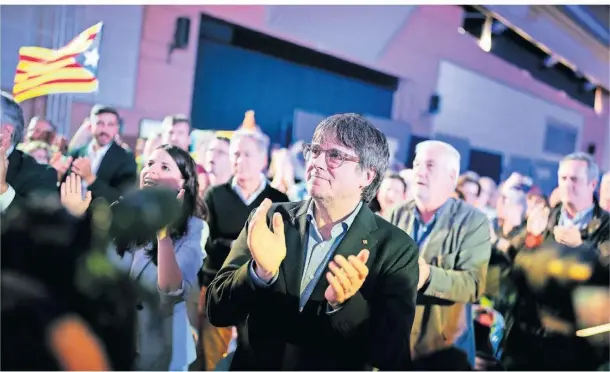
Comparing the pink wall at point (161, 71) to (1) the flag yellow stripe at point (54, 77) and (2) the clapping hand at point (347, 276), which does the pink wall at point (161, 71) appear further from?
(2) the clapping hand at point (347, 276)

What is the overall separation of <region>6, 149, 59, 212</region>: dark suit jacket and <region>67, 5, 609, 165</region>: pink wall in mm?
3414

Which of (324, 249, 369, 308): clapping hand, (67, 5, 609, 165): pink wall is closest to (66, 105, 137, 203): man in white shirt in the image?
(324, 249, 369, 308): clapping hand

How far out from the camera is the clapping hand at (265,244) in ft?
3.80

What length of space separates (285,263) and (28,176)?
2.77ft

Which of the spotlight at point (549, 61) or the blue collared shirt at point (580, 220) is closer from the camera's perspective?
the blue collared shirt at point (580, 220)

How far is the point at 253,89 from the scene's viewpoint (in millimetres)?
7188

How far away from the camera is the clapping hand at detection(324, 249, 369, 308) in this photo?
1155 mm

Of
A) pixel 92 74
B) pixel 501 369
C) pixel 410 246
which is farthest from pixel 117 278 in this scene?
pixel 501 369

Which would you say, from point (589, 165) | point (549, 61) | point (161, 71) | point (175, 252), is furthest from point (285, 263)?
point (549, 61)

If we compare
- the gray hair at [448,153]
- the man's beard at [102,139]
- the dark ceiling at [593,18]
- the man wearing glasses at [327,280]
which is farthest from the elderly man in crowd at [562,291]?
the dark ceiling at [593,18]

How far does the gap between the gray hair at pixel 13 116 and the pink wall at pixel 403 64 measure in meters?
3.45

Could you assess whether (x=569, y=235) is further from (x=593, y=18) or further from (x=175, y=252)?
(x=593, y=18)

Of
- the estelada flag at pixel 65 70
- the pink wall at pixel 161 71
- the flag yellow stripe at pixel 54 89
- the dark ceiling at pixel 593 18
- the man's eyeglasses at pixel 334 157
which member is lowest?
the man's eyeglasses at pixel 334 157

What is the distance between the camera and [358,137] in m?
1.32
